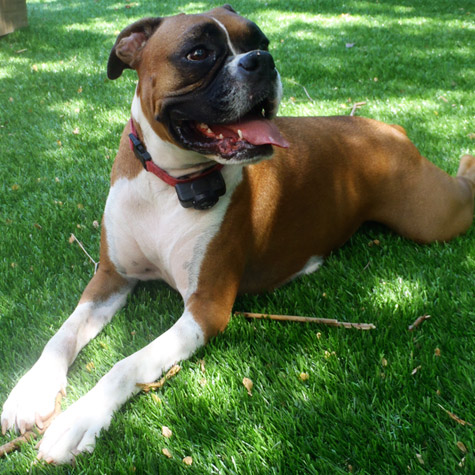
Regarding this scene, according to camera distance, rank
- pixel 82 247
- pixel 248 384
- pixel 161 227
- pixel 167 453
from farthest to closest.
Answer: pixel 82 247 → pixel 161 227 → pixel 248 384 → pixel 167 453

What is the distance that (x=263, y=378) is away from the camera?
245cm

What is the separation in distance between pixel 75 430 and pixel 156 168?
4.01 ft

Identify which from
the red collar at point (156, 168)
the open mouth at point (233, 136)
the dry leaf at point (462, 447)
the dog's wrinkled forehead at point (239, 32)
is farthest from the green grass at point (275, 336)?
the dog's wrinkled forehead at point (239, 32)

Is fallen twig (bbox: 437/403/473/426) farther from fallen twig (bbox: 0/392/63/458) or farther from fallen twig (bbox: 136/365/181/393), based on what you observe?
fallen twig (bbox: 0/392/63/458)

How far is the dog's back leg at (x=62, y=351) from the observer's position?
2.33 metres

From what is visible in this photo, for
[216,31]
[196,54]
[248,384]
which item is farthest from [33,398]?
[216,31]

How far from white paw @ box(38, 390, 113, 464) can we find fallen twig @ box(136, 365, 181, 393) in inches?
7.0

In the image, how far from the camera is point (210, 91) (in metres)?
2.46

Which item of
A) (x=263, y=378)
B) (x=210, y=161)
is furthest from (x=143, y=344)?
(x=210, y=161)

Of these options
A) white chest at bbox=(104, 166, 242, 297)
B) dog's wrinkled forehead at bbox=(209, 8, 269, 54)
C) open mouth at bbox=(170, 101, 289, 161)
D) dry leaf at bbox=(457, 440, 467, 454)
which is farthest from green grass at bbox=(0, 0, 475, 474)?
dog's wrinkled forehead at bbox=(209, 8, 269, 54)

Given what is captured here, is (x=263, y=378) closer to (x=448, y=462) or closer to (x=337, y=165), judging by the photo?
(x=448, y=462)

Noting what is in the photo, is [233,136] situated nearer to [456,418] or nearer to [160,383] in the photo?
[160,383]

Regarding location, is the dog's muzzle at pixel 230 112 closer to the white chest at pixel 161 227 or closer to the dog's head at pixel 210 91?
the dog's head at pixel 210 91

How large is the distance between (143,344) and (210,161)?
0.94 m
